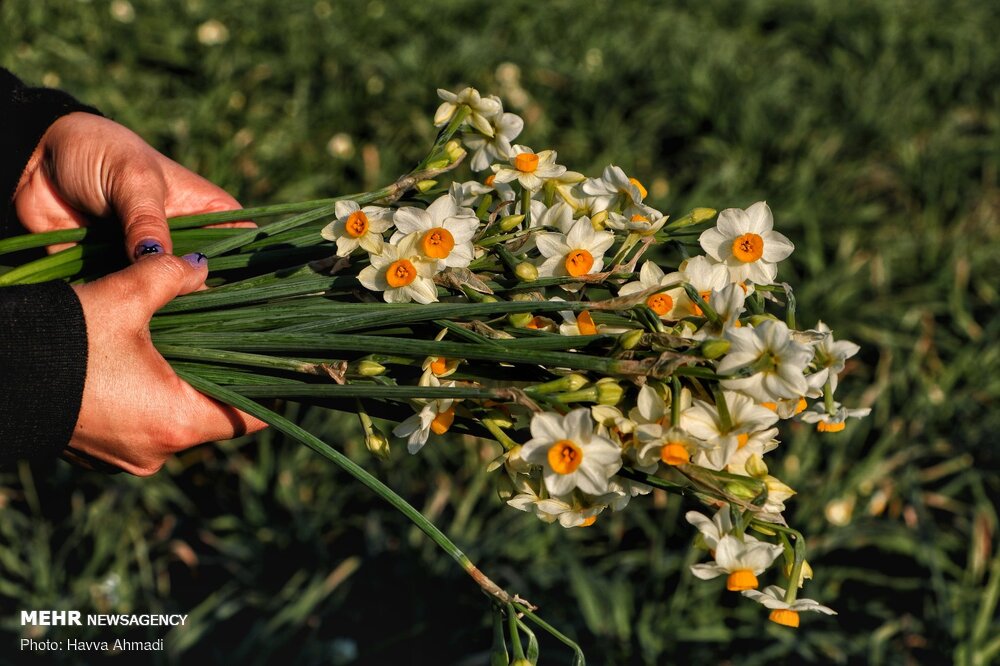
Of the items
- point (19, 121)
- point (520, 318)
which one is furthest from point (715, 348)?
point (19, 121)

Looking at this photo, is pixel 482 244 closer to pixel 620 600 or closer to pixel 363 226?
pixel 363 226

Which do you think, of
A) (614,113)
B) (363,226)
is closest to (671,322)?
(363,226)

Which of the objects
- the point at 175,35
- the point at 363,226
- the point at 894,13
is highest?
the point at 363,226

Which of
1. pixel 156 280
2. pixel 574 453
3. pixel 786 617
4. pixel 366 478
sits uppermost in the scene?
pixel 156 280

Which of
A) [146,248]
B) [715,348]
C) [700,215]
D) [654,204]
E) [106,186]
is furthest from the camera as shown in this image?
[654,204]

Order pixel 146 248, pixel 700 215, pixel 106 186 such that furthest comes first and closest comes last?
pixel 106 186 < pixel 146 248 < pixel 700 215

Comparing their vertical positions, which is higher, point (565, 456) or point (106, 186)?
point (106, 186)

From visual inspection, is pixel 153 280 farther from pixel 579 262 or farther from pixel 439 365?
pixel 579 262

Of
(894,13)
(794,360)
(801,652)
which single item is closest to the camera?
(794,360)
